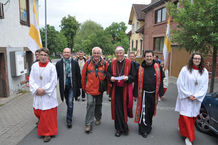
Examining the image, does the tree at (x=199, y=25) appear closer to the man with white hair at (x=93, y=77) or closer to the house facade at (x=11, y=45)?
the man with white hair at (x=93, y=77)

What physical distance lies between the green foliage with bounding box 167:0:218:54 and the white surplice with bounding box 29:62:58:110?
4482 millimetres

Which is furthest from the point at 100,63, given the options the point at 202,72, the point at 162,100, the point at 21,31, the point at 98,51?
the point at 21,31

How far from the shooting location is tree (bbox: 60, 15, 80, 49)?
197 ft

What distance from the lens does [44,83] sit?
156 inches

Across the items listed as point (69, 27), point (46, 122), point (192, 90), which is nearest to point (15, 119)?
point (46, 122)

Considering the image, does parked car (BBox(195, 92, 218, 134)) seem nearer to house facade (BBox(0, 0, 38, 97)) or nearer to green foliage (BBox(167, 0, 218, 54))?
green foliage (BBox(167, 0, 218, 54))

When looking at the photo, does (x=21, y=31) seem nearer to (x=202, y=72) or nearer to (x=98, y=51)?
(x=98, y=51)

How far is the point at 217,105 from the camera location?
12.5ft

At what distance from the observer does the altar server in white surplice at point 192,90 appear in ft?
12.3

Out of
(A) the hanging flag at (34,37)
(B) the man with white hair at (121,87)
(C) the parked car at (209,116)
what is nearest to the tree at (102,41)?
(A) the hanging flag at (34,37)

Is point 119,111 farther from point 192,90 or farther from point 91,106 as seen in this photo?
point 192,90

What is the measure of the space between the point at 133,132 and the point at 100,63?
185 centimetres

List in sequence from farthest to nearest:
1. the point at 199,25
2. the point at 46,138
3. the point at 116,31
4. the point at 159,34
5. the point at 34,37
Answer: the point at 116,31 < the point at 159,34 < the point at 199,25 < the point at 34,37 < the point at 46,138

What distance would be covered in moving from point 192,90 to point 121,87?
150 cm
